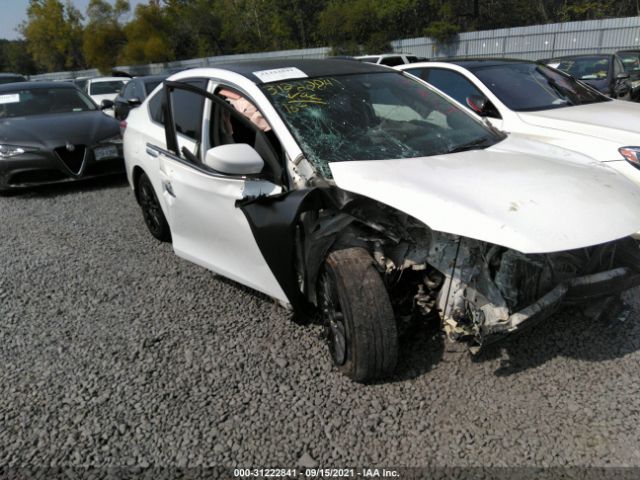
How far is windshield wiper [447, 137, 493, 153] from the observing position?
3258 millimetres

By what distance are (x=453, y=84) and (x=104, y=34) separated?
204ft

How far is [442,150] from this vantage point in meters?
3.21

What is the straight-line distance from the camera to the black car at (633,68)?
1085 centimetres

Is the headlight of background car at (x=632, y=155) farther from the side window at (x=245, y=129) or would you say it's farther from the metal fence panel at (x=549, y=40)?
the metal fence panel at (x=549, y=40)

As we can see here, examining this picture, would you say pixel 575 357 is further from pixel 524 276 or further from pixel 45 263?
pixel 45 263

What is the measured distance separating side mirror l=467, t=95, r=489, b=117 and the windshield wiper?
7.23 ft

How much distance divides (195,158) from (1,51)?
102374 mm

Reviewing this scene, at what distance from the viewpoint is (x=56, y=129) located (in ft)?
23.8

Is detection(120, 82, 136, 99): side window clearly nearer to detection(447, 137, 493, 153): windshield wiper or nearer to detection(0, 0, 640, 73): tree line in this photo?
detection(447, 137, 493, 153): windshield wiper

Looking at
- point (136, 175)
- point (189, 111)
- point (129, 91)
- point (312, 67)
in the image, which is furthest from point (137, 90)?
point (312, 67)

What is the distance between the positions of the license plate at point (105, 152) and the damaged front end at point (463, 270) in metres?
5.34

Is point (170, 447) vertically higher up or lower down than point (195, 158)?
lower down

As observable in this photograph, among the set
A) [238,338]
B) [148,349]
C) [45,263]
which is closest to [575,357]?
[238,338]

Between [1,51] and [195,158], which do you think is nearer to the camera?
[195,158]
